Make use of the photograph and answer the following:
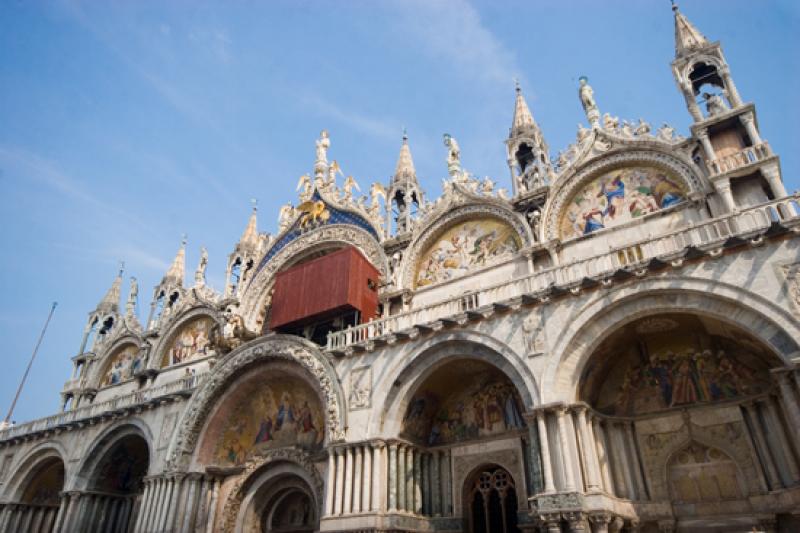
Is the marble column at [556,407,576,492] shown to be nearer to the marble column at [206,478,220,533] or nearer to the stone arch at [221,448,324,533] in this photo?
the stone arch at [221,448,324,533]

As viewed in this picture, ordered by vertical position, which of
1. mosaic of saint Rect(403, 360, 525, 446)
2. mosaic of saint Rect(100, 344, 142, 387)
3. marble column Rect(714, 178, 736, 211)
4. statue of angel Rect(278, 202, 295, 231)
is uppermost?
A: statue of angel Rect(278, 202, 295, 231)

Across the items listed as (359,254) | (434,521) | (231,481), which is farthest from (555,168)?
(231,481)

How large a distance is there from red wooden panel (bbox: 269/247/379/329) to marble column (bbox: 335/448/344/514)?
4.80 metres

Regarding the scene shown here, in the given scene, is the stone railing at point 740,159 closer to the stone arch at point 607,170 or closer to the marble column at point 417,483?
the stone arch at point 607,170

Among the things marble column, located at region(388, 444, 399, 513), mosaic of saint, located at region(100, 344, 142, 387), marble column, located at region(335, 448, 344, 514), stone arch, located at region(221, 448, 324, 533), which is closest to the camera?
marble column, located at region(388, 444, 399, 513)

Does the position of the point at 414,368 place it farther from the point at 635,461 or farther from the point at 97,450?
the point at 97,450

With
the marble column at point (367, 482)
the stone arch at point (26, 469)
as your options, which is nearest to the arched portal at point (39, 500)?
the stone arch at point (26, 469)

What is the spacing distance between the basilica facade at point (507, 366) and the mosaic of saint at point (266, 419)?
7 cm

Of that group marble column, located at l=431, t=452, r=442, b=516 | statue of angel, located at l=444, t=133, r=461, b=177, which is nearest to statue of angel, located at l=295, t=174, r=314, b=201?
statue of angel, located at l=444, t=133, r=461, b=177

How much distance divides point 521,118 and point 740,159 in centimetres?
793

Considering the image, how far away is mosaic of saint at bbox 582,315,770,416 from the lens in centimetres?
1232

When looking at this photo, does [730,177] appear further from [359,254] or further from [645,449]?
Result: [359,254]

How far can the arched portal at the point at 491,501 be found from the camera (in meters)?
14.3

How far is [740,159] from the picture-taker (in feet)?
45.3
